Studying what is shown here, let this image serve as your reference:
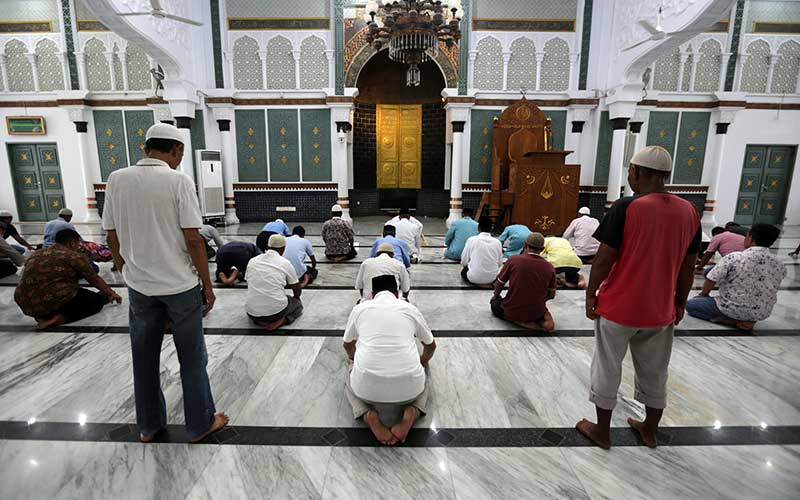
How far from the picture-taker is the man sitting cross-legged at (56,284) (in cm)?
286

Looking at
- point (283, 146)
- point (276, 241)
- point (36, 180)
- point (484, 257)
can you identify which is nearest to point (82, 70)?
point (36, 180)

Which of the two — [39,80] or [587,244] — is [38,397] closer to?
[587,244]

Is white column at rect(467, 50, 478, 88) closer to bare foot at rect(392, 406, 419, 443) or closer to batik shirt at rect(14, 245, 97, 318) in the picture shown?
batik shirt at rect(14, 245, 97, 318)

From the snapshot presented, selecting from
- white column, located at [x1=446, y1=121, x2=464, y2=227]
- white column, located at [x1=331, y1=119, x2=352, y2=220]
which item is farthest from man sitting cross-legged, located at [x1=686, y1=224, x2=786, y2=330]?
white column, located at [x1=331, y1=119, x2=352, y2=220]

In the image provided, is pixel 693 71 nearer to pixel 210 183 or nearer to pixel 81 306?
pixel 210 183

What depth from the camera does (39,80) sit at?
772 centimetres

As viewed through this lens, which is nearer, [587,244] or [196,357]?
[196,357]

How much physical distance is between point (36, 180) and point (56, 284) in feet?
23.5

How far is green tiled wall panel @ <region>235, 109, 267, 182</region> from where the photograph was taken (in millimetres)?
7855

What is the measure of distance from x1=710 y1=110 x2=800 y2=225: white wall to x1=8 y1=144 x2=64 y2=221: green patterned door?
1303 cm

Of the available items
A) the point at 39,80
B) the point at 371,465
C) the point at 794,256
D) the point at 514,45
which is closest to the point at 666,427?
the point at 371,465

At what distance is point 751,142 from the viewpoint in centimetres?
801

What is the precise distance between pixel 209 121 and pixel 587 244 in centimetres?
690

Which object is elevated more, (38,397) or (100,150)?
(100,150)
